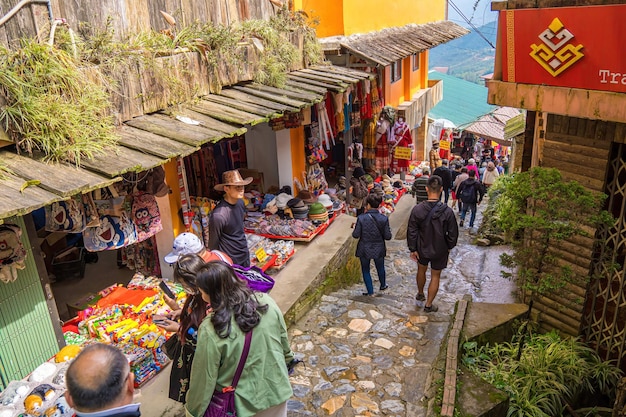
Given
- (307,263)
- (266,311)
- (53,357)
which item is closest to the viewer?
(266,311)

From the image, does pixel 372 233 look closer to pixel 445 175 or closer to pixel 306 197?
pixel 306 197

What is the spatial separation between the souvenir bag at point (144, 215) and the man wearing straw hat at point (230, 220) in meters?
0.85

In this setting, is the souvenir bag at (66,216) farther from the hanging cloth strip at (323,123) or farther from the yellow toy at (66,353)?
the hanging cloth strip at (323,123)

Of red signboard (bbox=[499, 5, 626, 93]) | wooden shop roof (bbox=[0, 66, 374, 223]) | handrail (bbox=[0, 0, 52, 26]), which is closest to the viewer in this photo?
wooden shop roof (bbox=[0, 66, 374, 223])

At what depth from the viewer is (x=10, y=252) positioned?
14.9 ft

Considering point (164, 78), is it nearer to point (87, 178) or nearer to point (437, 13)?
point (87, 178)

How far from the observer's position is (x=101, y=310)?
20.4 ft

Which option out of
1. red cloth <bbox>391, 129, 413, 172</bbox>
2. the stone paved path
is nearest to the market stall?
the stone paved path

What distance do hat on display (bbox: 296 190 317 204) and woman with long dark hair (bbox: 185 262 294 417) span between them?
727 cm

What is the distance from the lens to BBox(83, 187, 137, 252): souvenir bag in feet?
19.3

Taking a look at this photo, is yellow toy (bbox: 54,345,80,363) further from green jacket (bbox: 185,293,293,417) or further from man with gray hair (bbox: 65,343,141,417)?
man with gray hair (bbox: 65,343,141,417)

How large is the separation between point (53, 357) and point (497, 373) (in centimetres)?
500

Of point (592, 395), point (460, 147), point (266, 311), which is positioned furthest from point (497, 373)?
point (460, 147)

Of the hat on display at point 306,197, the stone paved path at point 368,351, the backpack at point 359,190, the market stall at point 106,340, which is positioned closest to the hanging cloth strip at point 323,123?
the hat on display at point 306,197
